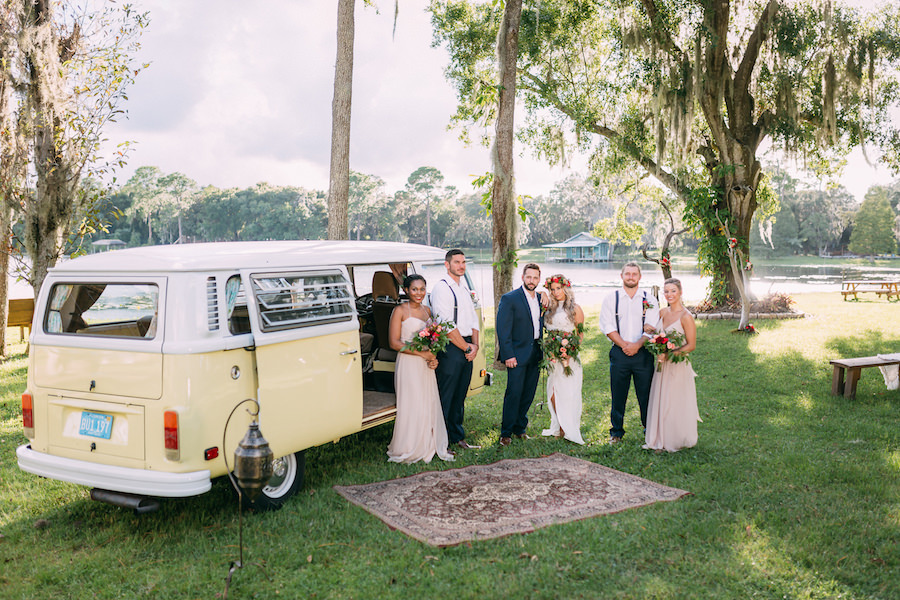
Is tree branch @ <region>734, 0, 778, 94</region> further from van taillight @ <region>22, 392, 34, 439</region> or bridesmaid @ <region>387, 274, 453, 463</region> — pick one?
van taillight @ <region>22, 392, 34, 439</region>

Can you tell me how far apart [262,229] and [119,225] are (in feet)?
69.2

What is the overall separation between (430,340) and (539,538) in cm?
233

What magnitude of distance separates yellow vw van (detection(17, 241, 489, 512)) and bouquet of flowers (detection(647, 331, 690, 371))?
2.97 metres

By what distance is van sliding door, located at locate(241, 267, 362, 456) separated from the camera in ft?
16.1

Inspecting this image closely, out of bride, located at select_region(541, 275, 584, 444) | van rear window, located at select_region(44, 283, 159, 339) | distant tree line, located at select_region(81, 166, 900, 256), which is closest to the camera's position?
van rear window, located at select_region(44, 283, 159, 339)

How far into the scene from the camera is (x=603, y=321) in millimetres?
6898

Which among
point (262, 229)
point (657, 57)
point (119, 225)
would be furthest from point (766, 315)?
point (119, 225)

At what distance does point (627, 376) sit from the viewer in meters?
6.99

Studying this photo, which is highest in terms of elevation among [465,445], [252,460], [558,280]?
[558,280]

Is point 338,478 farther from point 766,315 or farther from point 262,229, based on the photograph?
point 262,229

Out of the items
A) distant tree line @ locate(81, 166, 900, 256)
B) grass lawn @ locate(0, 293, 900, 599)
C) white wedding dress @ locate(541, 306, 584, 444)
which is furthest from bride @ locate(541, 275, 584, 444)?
distant tree line @ locate(81, 166, 900, 256)

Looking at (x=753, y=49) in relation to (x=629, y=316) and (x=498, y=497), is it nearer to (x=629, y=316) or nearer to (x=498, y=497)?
(x=629, y=316)

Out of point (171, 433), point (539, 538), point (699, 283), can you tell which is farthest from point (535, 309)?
point (699, 283)

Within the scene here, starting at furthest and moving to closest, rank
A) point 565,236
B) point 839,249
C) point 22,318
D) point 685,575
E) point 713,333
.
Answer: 1. point 565,236
2. point 839,249
3. point 713,333
4. point 22,318
5. point 685,575
